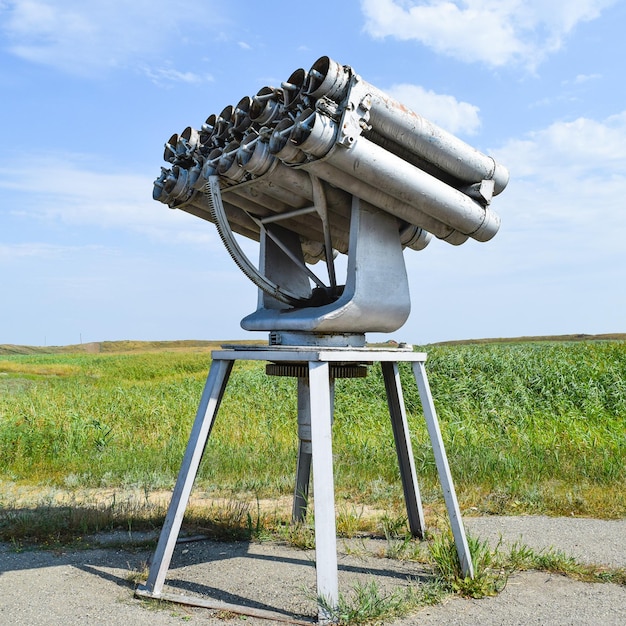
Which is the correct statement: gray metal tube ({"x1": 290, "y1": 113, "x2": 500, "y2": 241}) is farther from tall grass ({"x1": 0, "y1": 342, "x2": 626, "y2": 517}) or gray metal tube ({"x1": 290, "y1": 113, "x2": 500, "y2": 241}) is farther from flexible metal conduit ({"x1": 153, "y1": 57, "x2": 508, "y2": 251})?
tall grass ({"x1": 0, "y1": 342, "x2": 626, "y2": 517})

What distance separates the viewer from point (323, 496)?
3.50m

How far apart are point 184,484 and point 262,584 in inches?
30.0

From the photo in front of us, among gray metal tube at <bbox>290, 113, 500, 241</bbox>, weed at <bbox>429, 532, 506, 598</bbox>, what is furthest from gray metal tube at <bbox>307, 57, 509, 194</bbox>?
weed at <bbox>429, 532, 506, 598</bbox>

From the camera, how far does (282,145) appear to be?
12.1 feet

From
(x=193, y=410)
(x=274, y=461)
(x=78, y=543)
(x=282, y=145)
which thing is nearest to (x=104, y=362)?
(x=193, y=410)

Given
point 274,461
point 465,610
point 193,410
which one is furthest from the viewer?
point 193,410

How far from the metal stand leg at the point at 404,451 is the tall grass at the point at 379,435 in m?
0.93

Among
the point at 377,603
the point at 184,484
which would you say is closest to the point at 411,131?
the point at 184,484

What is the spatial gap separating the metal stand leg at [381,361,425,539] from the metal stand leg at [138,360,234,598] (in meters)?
1.29

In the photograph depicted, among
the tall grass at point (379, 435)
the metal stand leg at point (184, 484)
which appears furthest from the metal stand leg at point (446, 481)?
the tall grass at point (379, 435)

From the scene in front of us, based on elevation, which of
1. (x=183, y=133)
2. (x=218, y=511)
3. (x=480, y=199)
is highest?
(x=183, y=133)

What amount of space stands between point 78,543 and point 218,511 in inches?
44.3

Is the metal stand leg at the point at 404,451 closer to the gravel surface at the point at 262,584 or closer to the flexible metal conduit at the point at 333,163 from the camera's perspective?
the gravel surface at the point at 262,584

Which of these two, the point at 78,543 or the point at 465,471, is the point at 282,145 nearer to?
the point at 78,543
